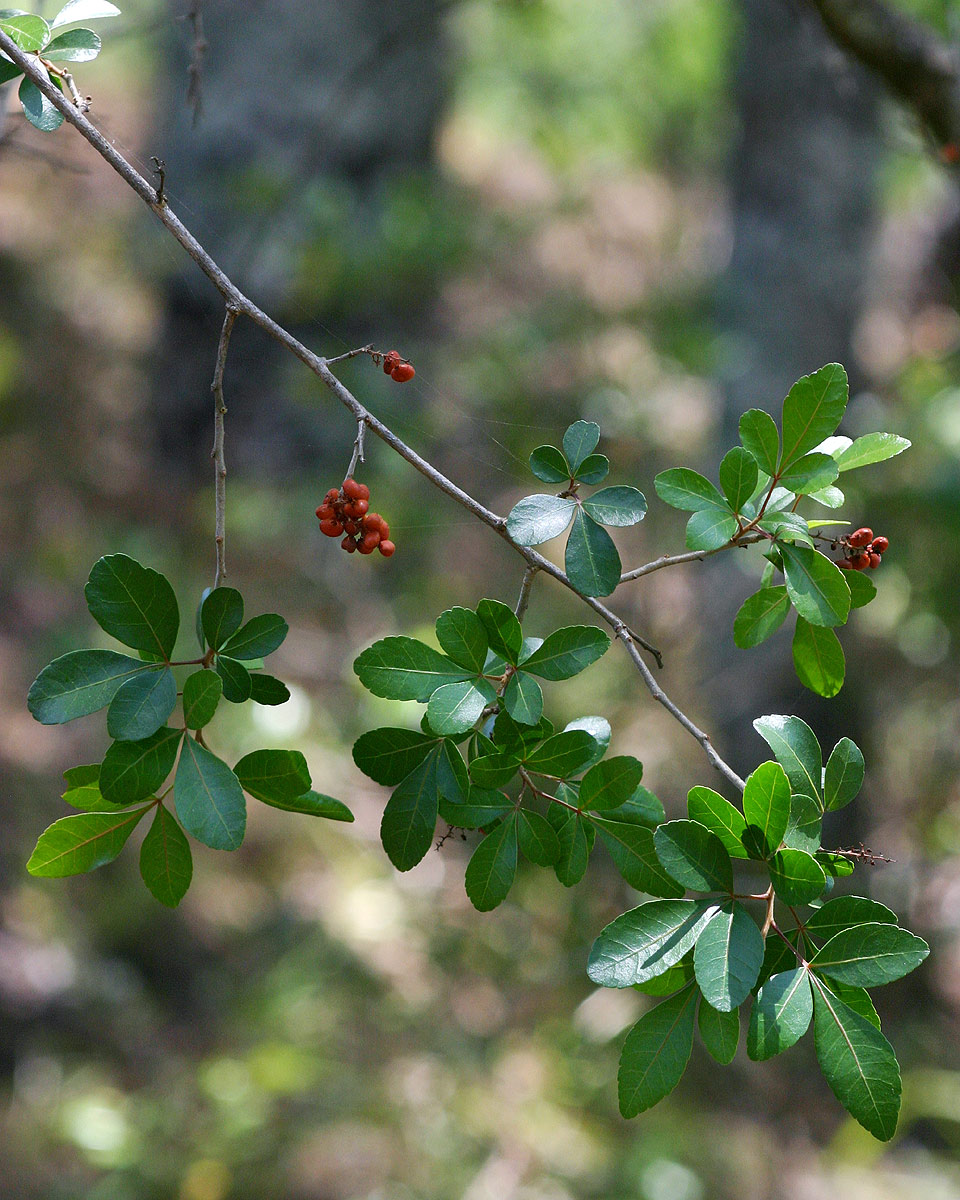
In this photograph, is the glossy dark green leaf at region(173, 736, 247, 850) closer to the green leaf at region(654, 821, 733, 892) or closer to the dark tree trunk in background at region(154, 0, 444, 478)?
the green leaf at region(654, 821, 733, 892)

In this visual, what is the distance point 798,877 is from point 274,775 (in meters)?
0.29

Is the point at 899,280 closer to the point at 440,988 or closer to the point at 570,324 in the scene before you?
the point at 570,324

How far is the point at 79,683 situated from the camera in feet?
1.71

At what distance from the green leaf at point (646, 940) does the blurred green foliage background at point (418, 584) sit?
0.85 metres

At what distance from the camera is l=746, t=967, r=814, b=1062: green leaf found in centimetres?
46

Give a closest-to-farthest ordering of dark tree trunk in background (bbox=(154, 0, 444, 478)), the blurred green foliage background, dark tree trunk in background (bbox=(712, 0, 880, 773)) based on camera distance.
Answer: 1. the blurred green foliage background
2. dark tree trunk in background (bbox=(712, 0, 880, 773))
3. dark tree trunk in background (bbox=(154, 0, 444, 478))

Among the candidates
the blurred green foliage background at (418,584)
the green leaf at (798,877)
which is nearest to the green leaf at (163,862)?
the green leaf at (798,877)

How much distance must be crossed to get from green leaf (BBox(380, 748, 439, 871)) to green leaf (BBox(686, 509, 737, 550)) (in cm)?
20

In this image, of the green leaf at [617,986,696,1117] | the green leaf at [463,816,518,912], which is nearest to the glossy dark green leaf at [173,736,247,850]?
the green leaf at [463,816,518,912]

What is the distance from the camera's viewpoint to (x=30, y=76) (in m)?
0.59

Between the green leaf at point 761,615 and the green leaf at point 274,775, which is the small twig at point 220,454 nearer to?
the green leaf at point 274,775

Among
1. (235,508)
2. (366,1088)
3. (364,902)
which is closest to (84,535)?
(235,508)

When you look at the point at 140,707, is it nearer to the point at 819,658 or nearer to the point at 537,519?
the point at 537,519

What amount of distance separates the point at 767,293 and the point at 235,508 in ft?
5.31
